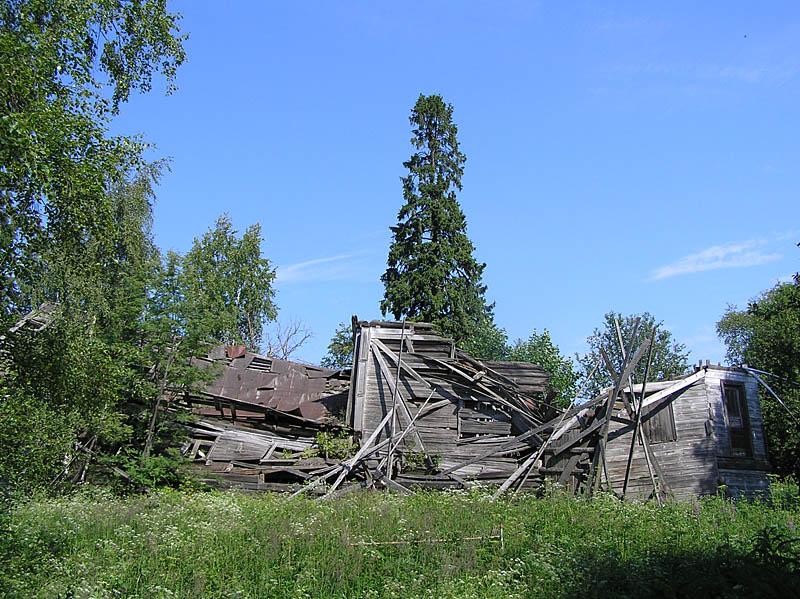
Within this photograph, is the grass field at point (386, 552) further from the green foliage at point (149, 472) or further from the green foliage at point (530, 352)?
the green foliage at point (530, 352)

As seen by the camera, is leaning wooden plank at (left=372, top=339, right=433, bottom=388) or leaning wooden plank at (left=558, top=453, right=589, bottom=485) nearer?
leaning wooden plank at (left=558, top=453, right=589, bottom=485)

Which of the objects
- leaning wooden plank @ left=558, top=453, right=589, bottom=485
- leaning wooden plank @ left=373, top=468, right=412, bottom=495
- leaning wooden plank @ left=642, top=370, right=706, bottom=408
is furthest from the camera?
leaning wooden plank @ left=642, top=370, right=706, bottom=408

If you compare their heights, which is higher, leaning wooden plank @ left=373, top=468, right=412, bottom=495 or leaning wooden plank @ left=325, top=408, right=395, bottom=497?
Result: leaning wooden plank @ left=325, top=408, right=395, bottom=497

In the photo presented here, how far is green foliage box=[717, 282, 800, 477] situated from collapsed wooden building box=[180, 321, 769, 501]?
491 inches

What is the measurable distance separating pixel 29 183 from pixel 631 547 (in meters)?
11.3

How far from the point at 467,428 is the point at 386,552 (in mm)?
12351

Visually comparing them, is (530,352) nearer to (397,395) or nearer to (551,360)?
(551,360)

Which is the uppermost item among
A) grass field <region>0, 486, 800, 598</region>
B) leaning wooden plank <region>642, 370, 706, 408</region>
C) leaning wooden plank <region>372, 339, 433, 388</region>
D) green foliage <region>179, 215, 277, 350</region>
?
green foliage <region>179, 215, 277, 350</region>

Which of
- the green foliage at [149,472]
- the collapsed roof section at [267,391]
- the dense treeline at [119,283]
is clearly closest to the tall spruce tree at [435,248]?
the dense treeline at [119,283]

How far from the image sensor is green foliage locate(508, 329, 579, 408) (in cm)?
3591

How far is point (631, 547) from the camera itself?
12516 millimetres

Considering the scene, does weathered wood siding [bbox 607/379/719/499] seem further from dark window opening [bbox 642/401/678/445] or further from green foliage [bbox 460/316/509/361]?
green foliage [bbox 460/316/509/361]

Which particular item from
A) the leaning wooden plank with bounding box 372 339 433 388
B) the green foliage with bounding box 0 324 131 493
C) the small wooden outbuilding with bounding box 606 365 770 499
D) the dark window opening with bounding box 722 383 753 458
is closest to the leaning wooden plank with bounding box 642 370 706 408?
the small wooden outbuilding with bounding box 606 365 770 499

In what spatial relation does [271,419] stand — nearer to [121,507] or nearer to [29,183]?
[121,507]
